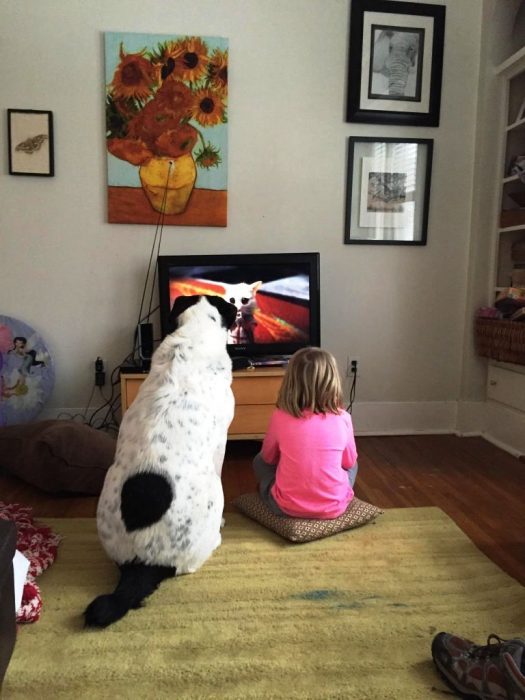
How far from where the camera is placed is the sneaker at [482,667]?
1238 mm

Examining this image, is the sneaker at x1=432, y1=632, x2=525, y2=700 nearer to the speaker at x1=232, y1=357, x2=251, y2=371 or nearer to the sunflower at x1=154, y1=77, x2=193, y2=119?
the speaker at x1=232, y1=357, x2=251, y2=371

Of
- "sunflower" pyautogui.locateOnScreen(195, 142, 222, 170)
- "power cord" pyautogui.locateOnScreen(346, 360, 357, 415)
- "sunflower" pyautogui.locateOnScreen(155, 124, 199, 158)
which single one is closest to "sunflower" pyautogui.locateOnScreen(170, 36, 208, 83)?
"sunflower" pyautogui.locateOnScreen(155, 124, 199, 158)

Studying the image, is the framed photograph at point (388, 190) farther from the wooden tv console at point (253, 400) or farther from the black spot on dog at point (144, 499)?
the black spot on dog at point (144, 499)

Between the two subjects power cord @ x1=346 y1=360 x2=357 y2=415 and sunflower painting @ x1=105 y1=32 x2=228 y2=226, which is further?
power cord @ x1=346 y1=360 x2=357 y2=415

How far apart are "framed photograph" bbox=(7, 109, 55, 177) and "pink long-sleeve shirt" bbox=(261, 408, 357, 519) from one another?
2325mm

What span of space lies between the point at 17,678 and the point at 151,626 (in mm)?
368

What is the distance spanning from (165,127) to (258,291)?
1.19 metres

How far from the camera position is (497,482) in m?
2.85

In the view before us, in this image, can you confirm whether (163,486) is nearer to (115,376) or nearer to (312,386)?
(312,386)

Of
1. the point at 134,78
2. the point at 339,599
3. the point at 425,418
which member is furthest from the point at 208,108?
the point at 339,599

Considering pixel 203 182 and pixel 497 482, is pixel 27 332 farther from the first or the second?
pixel 497 482

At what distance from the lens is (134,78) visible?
129 inches

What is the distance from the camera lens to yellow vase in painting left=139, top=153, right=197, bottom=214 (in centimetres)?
336

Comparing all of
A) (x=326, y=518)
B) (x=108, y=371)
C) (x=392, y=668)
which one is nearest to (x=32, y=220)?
(x=108, y=371)
